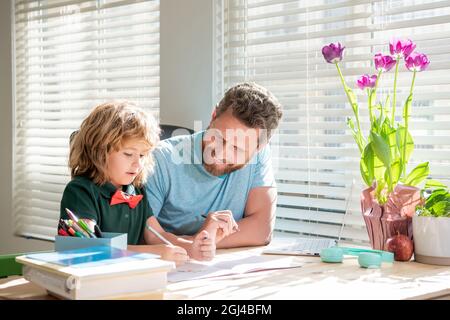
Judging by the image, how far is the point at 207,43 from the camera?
2834 millimetres

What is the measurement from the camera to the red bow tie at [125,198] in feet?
5.81

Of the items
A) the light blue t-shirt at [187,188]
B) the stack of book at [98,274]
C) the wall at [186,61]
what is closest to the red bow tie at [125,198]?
the light blue t-shirt at [187,188]

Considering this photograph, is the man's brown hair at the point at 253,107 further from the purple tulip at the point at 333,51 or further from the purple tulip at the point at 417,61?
the purple tulip at the point at 417,61

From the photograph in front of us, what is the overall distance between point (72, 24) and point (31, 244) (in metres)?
1.34

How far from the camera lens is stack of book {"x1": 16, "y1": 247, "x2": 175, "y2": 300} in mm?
1130

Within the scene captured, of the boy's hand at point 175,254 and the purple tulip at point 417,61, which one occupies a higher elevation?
the purple tulip at point 417,61

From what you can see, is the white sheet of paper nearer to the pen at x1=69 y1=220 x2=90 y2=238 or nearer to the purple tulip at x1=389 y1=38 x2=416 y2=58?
the pen at x1=69 y1=220 x2=90 y2=238

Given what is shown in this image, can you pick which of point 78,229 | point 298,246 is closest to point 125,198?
point 78,229

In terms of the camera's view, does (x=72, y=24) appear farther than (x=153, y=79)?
Yes

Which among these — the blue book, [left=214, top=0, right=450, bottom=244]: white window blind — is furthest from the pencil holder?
[left=214, top=0, right=450, bottom=244]: white window blind

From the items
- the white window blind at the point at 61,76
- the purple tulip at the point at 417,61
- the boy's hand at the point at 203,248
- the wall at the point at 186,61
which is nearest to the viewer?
A: the boy's hand at the point at 203,248

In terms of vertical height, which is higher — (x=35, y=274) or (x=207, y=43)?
(x=207, y=43)
